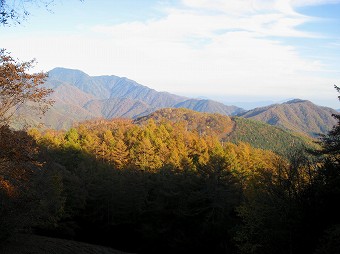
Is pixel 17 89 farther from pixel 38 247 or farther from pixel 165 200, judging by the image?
pixel 165 200

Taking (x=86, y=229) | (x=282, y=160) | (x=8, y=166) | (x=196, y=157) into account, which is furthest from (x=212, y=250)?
(x=196, y=157)

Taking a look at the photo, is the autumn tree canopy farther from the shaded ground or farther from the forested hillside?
the shaded ground

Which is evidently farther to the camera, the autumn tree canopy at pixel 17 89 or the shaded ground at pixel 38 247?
the shaded ground at pixel 38 247

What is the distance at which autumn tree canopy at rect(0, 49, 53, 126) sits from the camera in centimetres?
999

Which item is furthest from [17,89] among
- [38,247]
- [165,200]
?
[165,200]

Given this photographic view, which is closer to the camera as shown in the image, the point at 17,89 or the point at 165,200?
the point at 17,89

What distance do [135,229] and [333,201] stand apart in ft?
74.7

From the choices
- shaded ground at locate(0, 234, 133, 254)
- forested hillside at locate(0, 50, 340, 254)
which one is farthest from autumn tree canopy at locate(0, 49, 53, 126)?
shaded ground at locate(0, 234, 133, 254)

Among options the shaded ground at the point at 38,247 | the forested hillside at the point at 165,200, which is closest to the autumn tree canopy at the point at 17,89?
the forested hillside at the point at 165,200

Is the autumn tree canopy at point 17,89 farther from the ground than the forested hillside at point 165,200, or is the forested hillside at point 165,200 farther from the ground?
the autumn tree canopy at point 17,89

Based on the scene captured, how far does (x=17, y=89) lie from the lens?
1019 cm

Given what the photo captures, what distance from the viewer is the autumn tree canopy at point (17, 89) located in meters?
9.99

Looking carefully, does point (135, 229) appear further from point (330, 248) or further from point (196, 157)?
point (196, 157)

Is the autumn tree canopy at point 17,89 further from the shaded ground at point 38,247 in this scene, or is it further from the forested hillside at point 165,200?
the shaded ground at point 38,247
